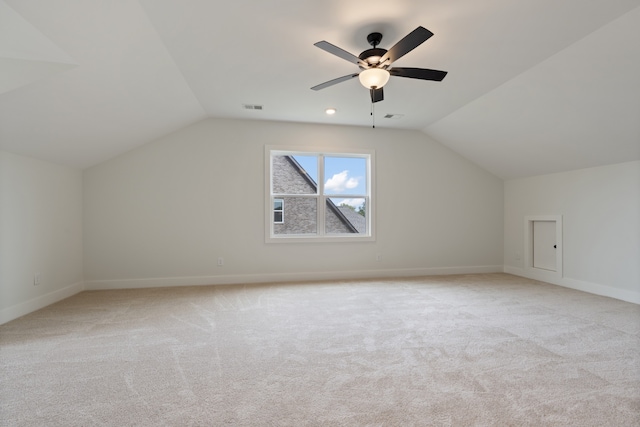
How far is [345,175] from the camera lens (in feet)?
18.4

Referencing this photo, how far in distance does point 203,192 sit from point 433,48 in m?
3.70

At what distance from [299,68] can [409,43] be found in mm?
1386

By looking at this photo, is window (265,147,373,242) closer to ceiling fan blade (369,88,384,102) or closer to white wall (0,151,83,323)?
ceiling fan blade (369,88,384,102)

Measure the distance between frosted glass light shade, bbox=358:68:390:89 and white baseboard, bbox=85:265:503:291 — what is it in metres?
3.29

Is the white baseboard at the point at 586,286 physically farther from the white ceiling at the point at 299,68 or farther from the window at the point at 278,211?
the window at the point at 278,211

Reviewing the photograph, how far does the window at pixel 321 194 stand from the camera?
5.32m

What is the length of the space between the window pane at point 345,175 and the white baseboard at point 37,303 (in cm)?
393

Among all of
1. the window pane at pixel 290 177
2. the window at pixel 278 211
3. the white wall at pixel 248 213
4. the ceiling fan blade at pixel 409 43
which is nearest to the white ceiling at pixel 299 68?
the ceiling fan blade at pixel 409 43

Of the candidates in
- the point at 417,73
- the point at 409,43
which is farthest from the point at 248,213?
the point at 409,43

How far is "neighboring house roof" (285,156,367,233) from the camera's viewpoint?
18.0 ft

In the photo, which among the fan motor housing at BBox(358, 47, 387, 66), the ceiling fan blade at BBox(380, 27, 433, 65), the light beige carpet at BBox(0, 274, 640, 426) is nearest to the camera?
the light beige carpet at BBox(0, 274, 640, 426)

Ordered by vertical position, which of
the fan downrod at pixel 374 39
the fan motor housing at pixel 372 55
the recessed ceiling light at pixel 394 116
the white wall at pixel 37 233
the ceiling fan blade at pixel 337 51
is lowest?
the white wall at pixel 37 233

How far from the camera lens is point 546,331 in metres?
2.93

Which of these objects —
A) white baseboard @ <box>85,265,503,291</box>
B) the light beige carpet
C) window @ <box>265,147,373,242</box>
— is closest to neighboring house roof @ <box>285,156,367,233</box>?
→ window @ <box>265,147,373,242</box>
